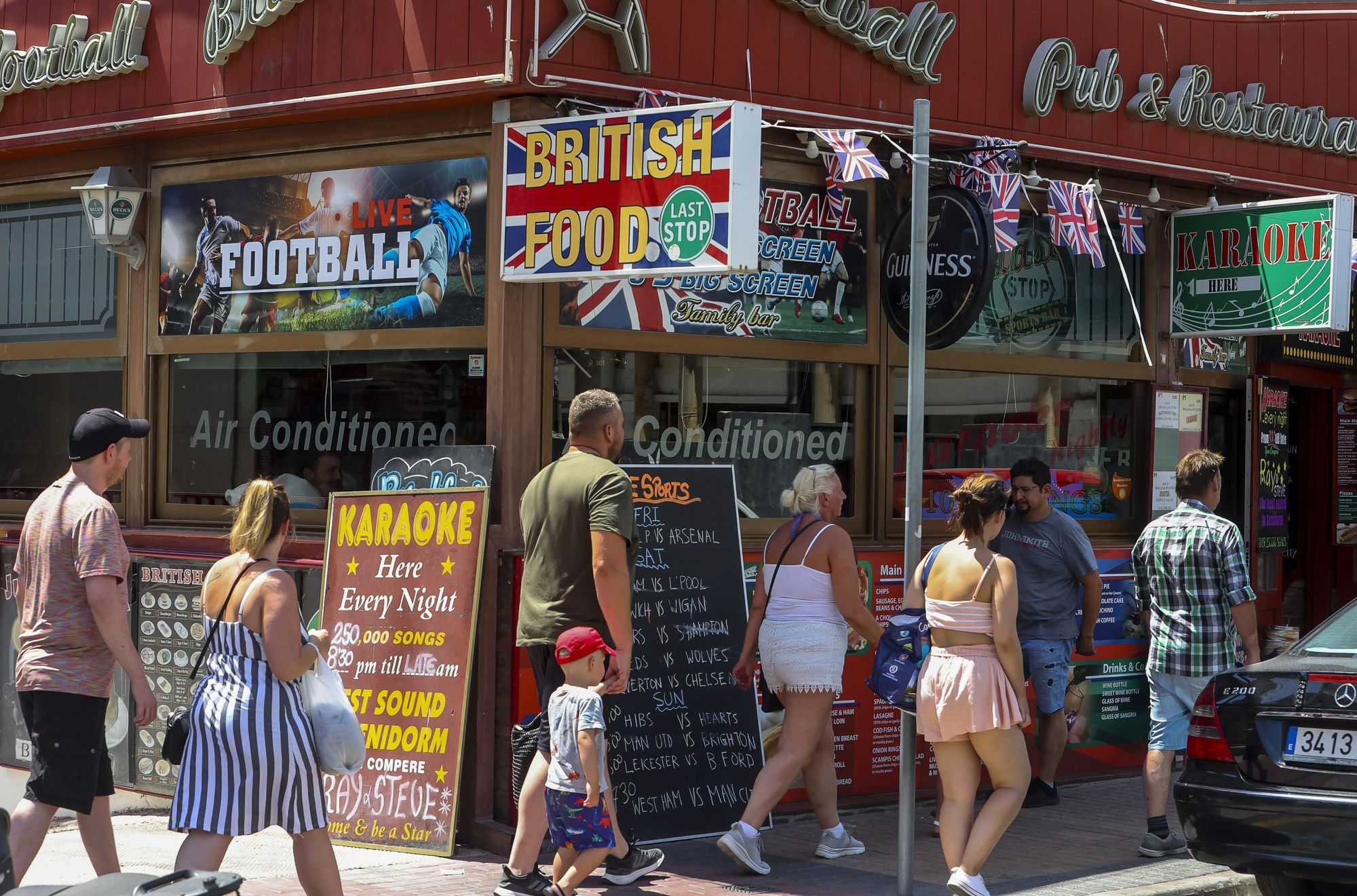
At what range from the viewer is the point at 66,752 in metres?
5.86

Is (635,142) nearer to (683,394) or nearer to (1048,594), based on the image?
(683,394)

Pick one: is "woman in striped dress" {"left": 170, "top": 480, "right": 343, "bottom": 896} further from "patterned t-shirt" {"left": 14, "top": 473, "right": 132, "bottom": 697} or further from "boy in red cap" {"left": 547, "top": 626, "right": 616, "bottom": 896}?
"boy in red cap" {"left": 547, "top": 626, "right": 616, "bottom": 896}

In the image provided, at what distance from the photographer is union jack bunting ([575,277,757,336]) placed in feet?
25.4

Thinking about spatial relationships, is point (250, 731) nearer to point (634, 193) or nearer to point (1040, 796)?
point (634, 193)

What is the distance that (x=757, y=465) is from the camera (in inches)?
334

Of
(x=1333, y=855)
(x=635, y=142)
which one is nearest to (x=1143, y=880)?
(x=1333, y=855)

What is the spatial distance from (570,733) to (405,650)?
71.5 inches

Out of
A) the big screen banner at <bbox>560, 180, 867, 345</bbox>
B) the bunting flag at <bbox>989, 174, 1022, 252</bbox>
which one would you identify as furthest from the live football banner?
the bunting flag at <bbox>989, 174, 1022, 252</bbox>

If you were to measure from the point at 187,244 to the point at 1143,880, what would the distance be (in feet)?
19.4

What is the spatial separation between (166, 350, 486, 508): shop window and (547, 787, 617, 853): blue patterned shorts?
237 centimetres

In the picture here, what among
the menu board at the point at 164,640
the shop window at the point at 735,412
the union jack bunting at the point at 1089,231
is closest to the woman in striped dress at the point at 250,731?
the shop window at the point at 735,412

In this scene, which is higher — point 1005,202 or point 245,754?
point 1005,202

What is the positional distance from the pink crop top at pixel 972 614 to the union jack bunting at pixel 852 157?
95.8 inches

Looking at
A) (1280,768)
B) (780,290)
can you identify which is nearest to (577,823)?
(1280,768)
